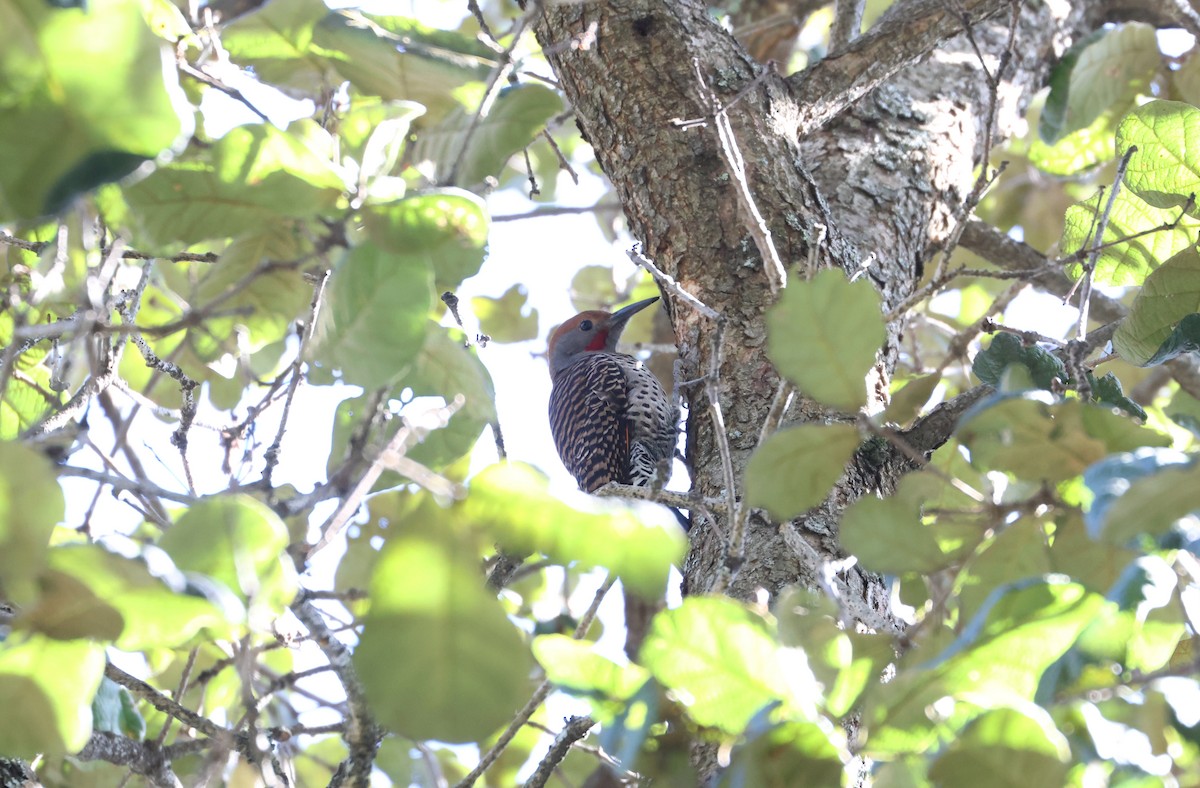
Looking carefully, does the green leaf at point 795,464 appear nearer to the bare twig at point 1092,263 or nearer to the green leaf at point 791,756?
the green leaf at point 791,756

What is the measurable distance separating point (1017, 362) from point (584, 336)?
424 cm

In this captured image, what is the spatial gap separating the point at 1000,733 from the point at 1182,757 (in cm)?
30

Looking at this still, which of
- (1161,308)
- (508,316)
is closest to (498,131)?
(1161,308)

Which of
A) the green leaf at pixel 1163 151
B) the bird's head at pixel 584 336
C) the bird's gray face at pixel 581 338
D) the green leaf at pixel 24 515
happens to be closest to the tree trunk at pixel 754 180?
the green leaf at pixel 1163 151

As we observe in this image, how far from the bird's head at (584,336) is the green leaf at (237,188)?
3.94 meters

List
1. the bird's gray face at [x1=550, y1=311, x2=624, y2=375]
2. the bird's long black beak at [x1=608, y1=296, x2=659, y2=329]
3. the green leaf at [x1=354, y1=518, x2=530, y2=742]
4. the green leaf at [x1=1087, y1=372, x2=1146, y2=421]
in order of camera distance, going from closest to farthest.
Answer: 1. the green leaf at [x1=354, y1=518, x2=530, y2=742]
2. the green leaf at [x1=1087, y1=372, x2=1146, y2=421]
3. the bird's long black beak at [x1=608, y1=296, x2=659, y2=329]
4. the bird's gray face at [x1=550, y1=311, x2=624, y2=375]

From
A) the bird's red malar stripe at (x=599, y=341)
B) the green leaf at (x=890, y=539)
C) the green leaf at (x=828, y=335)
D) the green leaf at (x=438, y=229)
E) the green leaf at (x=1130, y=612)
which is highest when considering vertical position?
the bird's red malar stripe at (x=599, y=341)

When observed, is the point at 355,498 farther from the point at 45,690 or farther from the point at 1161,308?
the point at 1161,308

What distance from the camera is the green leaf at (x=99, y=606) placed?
99 centimetres

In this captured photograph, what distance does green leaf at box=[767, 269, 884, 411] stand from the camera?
3.88 ft

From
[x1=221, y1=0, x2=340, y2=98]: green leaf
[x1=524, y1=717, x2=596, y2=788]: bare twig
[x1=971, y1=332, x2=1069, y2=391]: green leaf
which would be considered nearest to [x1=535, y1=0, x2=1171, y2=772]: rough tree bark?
[x1=971, y1=332, x2=1069, y2=391]: green leaf

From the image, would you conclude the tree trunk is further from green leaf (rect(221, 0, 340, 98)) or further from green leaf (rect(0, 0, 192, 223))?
green leaf (rect(0, 0, 192, 223))

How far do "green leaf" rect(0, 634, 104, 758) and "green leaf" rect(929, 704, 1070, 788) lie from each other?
0.83 meters

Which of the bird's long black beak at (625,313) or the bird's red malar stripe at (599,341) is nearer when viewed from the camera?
the bird's long black beak at (625,313)
